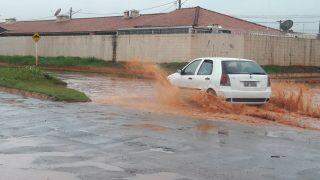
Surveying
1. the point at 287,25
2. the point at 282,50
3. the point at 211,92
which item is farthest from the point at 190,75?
the point at 287,25

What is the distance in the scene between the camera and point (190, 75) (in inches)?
669

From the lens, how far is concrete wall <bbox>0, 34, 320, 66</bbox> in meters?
37.5

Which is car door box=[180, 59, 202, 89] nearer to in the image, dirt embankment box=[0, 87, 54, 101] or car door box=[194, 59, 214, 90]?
car door box=[194, 59, 214, 90]

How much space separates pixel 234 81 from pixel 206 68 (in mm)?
1197

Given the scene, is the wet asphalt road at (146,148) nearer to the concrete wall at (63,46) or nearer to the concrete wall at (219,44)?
the concrete wall at (219,44)

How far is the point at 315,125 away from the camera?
13.5 meters

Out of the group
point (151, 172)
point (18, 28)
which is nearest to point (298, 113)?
point (151, 172)

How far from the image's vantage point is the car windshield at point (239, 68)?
1592 centimetres

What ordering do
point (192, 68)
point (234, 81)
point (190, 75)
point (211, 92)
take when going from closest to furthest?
point (234, 81) → point (211, 92) → point (190, 75) → point (192, 68)

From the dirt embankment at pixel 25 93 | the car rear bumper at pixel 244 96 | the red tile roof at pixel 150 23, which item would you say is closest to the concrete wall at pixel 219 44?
the red tile roof at pixel 150 23

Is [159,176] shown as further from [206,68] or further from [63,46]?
[63,46]

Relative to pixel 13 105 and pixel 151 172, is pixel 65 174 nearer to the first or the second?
pixel 151 172

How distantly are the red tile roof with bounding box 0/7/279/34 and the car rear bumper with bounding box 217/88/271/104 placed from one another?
26492 mm

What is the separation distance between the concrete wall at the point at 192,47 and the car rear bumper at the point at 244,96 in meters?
21.6
